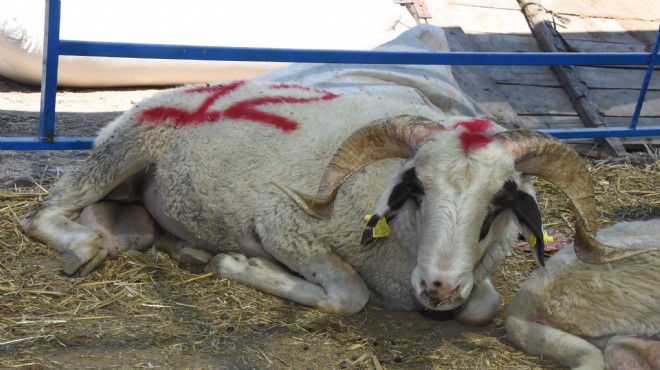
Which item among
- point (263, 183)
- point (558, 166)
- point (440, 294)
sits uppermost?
point (558, 166)

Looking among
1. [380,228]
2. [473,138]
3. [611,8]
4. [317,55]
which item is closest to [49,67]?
[317,55]

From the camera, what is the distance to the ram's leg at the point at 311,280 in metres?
4.85

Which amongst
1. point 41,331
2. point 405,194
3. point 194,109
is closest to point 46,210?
point 194,109

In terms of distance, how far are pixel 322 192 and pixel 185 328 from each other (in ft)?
2.99

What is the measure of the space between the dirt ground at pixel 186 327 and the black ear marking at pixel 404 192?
67cm

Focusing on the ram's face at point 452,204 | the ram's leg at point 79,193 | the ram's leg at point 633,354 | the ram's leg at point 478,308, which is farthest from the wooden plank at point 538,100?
the ram's leg at point 633,354

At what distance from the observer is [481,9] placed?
9.90 metres

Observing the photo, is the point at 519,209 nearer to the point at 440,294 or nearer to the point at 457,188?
the point at 457,188

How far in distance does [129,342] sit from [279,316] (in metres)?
0.81

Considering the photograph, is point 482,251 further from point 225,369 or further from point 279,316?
point 225,369

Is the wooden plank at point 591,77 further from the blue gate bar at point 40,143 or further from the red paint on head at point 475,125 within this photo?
the blue gate bar at point 40,143

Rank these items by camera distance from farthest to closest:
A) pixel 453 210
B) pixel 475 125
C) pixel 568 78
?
1. pixel 568 78
2. pixel 475 125
3. pixel 453 210

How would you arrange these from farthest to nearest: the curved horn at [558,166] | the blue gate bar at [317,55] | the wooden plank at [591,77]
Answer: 1. the wooden plank at [591,77]
2. the blue gate bar at [317,55]
3. the curved horn at [558,166]

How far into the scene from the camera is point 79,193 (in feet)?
18.4
